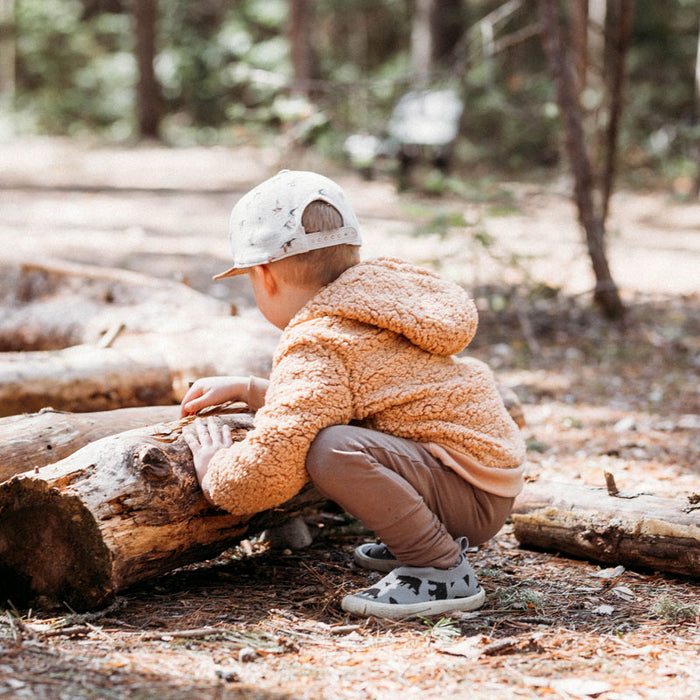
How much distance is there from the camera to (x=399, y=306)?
8.87 feet

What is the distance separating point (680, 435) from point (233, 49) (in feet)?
58.0

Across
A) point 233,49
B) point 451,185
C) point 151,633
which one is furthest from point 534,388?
point 233,49

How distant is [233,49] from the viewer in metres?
20.2

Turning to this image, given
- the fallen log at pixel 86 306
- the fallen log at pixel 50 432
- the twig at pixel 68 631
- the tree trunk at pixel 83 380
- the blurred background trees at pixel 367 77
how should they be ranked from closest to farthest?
the twig at pixel 68 631 → the fallen log at pixel 50 432 → the tree trunk at pixel 83 380 → the fallen log at pixel 86 306 → the blurred background trees at pixel 367 77

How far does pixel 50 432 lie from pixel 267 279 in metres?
1.10

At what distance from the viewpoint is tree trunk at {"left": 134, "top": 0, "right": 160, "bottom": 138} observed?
60.2 ft

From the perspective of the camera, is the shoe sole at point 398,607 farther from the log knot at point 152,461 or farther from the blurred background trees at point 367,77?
the blurred background trees at point 367,77

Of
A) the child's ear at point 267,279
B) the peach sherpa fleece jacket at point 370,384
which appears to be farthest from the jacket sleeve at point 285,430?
the child's ear at point 267,279

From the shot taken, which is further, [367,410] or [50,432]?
[50,432]

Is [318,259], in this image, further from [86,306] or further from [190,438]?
[86,306]

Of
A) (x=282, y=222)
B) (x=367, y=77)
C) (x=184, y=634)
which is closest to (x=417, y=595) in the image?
(x=184, y=634)

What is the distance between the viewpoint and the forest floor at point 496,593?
2246 mm

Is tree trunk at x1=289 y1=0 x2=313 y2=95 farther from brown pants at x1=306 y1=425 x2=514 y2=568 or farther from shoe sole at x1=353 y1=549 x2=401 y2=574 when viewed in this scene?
brown pants at x1=306 y1=425 x2=514 y2=568

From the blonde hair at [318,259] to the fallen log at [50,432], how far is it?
98 cm
